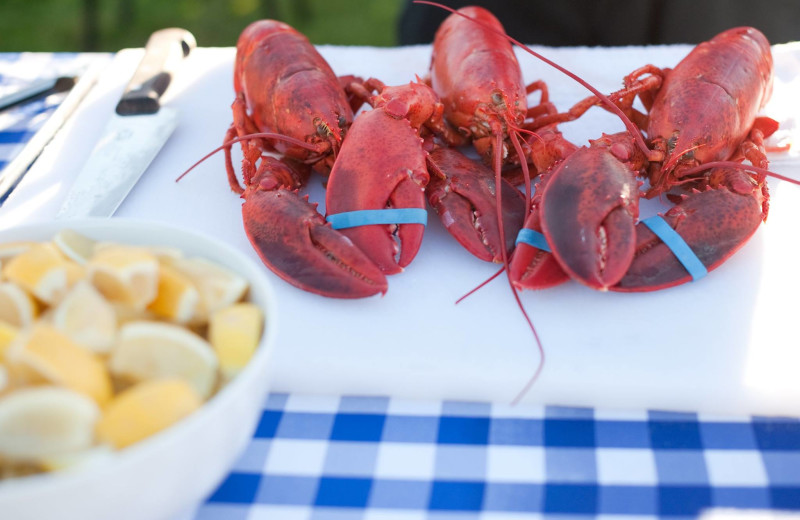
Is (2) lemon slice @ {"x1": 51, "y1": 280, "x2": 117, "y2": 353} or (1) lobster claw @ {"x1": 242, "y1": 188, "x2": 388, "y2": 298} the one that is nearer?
(2) lemon slice @ {"x1": 51, "y1": 280, "x2": 117, "y2": 353}

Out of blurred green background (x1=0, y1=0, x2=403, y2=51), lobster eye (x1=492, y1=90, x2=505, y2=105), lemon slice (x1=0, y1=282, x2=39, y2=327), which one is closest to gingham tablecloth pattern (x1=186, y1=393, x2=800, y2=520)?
lemon slice (x1=0, y1=282, x2=39, y2=327)

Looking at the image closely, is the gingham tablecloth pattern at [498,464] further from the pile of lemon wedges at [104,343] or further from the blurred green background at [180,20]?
the blurred green background at [180,20]

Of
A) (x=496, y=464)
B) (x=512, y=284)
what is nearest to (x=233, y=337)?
(x=496, y=464)

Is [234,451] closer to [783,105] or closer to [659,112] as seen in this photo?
[659,112]

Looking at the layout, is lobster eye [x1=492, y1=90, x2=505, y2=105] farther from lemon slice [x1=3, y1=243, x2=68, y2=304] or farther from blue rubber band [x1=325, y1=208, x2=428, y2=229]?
lemon slice [x1=3, y1=243, x2=68, y2=304]

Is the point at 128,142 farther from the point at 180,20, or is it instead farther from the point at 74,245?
the point at 180,20

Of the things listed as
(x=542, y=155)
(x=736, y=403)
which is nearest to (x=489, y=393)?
(x=736, y=403)
